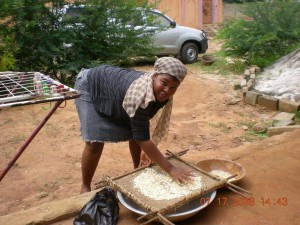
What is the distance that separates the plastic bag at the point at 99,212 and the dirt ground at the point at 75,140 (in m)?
1.26

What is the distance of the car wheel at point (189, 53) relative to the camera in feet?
33.7

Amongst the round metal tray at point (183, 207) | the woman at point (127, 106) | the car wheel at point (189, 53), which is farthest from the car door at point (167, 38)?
the round metal tray at point (183, 207)

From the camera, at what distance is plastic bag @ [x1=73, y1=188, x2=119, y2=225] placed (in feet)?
7.88

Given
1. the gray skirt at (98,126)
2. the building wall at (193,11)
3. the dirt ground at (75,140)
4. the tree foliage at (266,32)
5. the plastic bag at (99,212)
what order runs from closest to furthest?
1. the plastic bag at (99,212)
2. the gray skirt at (98,126)
3. the dirt ground at (75,140)
4. the tree foliage at (266,32)
5. the building wall at (193,11)

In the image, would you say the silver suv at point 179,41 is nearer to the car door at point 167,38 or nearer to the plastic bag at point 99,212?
the car door at point 167,38

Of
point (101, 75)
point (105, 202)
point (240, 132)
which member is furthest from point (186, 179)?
point (240, 132)

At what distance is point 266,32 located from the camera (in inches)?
336

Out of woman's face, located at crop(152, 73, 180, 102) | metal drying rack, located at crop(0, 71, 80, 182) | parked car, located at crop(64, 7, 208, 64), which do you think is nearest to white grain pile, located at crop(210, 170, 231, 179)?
woman's face, located at crop(152, 73, 180, 102)

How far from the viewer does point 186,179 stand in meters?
2.48

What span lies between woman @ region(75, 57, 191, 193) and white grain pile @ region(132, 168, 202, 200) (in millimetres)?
70

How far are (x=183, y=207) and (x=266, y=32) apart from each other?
23.2ft

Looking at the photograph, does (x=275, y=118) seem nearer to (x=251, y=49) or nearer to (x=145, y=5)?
(x=251, y=49)

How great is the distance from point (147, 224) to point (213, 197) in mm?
485

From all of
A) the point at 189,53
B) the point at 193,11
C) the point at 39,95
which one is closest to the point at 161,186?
the point at 39,95
